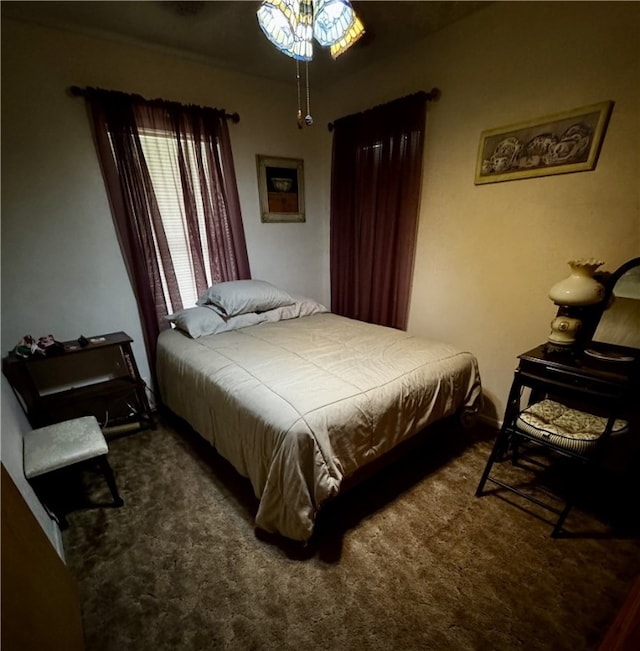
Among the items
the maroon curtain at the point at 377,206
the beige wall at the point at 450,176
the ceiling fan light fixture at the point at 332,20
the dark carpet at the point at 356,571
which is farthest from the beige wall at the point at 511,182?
the ceiling fan light fixture at the point at 332,20

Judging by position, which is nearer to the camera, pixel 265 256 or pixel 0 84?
pixel 0 84

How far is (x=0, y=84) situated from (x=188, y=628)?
299cm

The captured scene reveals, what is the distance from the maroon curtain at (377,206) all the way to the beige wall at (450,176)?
127mm

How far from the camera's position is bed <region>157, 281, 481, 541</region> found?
1.39 meters

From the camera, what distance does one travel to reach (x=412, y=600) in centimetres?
130

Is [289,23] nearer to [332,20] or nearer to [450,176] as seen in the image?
[332,20]

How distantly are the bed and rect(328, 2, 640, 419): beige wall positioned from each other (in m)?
0.52

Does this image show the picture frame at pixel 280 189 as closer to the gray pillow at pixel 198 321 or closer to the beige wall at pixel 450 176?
the beige wall at pixel 450 176

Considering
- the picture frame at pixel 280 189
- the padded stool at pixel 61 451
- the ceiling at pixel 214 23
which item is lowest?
the padded stool at pixel 61 451

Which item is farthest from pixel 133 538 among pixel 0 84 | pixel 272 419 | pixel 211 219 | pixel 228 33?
pixel 228 33

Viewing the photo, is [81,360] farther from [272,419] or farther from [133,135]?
[272,419]

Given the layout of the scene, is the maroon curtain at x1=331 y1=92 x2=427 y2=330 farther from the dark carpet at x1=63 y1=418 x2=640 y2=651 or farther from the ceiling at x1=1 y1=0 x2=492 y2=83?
the dark carpet at x1=63 y1=418 x2=640 y2=651

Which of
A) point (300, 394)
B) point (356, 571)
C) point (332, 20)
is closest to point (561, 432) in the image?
point (356, 571)

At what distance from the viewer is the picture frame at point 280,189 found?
2969 millimetres
